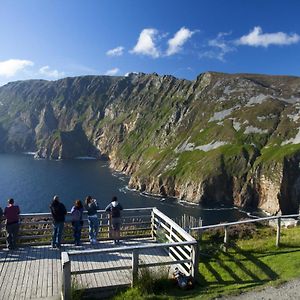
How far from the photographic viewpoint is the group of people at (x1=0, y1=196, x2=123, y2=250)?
1930 cm

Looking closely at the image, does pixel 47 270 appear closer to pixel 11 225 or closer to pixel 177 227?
pixel 11 225

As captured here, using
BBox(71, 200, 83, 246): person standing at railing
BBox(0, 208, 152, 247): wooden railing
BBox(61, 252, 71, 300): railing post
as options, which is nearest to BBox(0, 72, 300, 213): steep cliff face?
BBox(0, 208, 152, 247): wooden railing

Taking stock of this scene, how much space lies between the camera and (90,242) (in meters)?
20.6

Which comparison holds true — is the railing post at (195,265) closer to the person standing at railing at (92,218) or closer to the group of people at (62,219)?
the group of people at (62,219)

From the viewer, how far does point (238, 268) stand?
16.3 m

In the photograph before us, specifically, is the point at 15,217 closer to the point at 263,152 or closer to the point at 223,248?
the point at 223,248

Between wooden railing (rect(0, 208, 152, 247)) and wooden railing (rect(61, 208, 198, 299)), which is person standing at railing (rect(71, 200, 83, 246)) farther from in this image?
wooden railing (rect(61, 208, 198, 299))

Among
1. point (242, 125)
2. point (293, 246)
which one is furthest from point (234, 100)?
point (293, 246)

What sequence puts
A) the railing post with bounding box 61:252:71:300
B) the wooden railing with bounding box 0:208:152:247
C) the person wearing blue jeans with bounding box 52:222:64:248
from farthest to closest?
1. the wooden railing with bounding box 0:208:152:247
2. the person wearing blue jeans with bounding box 52:222:64:248
3. the railing post with bounding box 61:252:71:300

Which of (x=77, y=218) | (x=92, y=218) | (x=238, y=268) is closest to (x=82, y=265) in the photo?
(x=77, y=218)

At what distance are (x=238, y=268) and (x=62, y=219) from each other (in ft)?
29.7

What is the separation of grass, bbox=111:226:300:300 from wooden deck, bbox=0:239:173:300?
1.68 m

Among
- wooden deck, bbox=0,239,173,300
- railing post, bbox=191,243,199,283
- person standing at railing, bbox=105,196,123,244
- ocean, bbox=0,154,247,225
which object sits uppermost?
→ person standing at railing, bbox=105,196,123,244

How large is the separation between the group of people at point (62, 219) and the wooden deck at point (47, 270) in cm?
53
